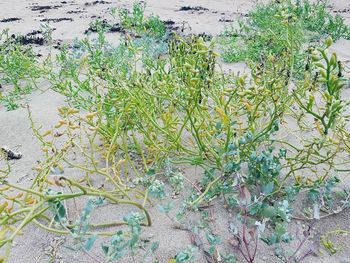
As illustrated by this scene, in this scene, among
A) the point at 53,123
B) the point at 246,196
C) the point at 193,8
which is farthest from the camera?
the point at 193,8

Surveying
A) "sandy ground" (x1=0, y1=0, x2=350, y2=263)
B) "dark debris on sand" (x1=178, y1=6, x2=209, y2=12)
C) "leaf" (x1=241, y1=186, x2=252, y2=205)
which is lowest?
"dark debris on sand" (x1=178, y1=6, x2=209, y2=12)

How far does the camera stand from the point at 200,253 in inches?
57.0

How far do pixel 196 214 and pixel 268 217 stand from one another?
11.2 inches

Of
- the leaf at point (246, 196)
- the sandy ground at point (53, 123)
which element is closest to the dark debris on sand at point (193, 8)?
the sandy ground at point (53, 123)

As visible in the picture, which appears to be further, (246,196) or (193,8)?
(193,8)

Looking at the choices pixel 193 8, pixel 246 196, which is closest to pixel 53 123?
pixel 246 196

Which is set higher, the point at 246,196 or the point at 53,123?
the point at 246,196

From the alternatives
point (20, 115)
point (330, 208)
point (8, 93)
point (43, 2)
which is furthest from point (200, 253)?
point (43, 2)

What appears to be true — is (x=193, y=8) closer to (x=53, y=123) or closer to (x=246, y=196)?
(x=53, y=123)

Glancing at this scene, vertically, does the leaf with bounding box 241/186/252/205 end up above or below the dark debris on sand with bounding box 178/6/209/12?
above

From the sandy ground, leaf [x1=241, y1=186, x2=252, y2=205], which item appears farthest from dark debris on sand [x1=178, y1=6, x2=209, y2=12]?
leaf [x1=241, y1=186, x2=252, y2=205]

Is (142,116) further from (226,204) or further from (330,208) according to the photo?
(330,208)

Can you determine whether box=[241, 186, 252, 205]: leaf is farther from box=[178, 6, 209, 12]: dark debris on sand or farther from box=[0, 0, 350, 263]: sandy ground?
box=[178, 6, 209, 12]: dark debris on sand

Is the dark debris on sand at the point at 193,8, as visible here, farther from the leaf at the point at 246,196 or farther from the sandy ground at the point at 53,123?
the leaf at the point at 246,196
